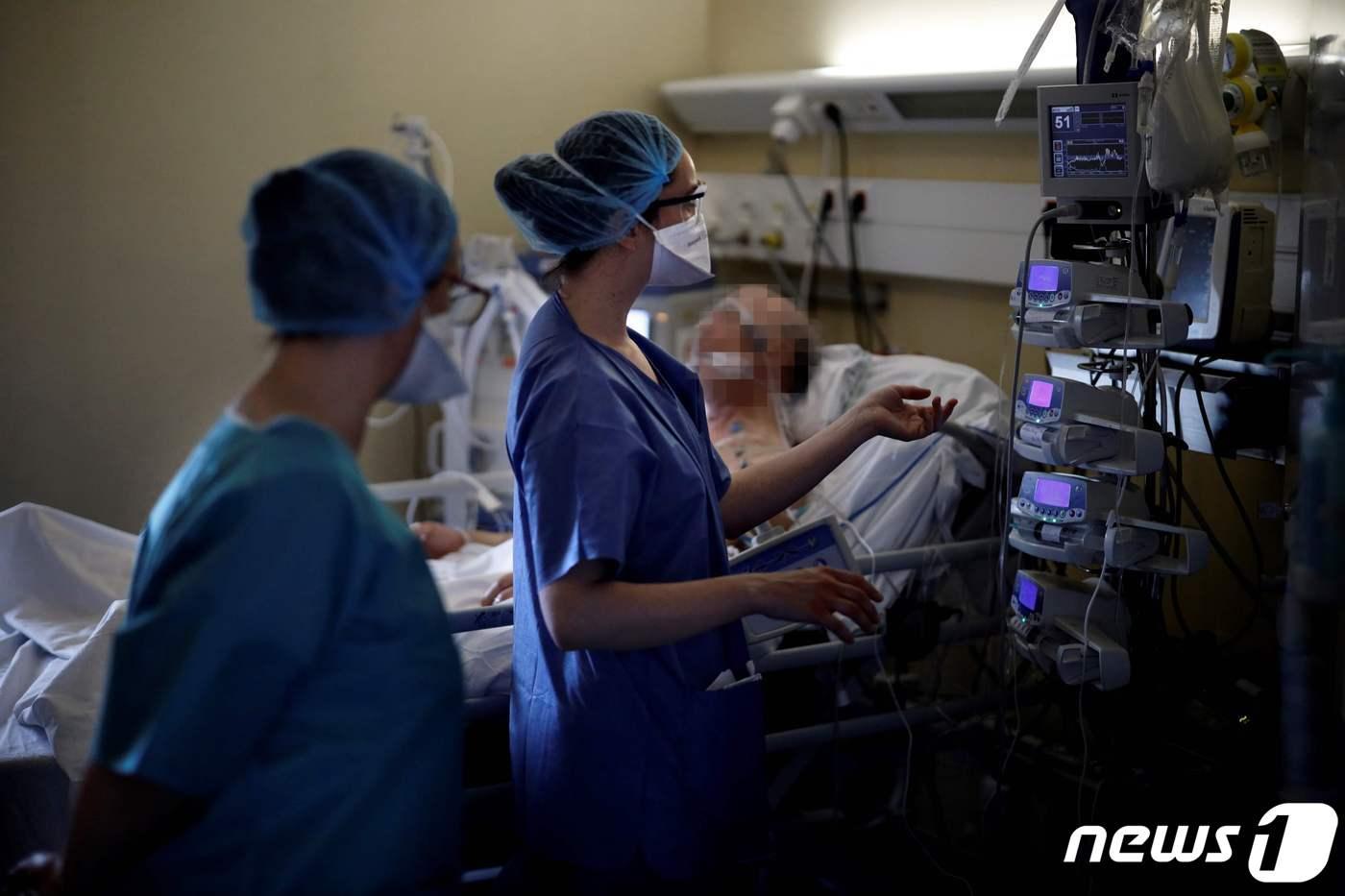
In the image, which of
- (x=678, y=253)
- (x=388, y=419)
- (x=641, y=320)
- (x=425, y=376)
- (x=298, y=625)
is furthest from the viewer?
(x=388, y=419)

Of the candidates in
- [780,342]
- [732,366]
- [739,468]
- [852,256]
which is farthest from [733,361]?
[852,256]

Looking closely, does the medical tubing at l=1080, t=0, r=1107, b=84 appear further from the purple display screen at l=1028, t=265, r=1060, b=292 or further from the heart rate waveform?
the purple display screen at l=1028, t=265, r=1060, b=292

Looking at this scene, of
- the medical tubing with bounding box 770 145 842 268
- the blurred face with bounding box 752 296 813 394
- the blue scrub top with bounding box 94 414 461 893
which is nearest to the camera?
the blue scrub top with bounding box 94 414 461 893

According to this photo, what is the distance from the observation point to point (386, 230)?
1.17 m

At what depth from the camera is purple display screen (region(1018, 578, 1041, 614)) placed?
2.17 m

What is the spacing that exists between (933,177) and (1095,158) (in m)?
1.43

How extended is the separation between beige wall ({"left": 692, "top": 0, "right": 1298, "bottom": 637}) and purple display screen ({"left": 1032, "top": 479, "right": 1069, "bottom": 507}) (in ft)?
1.98

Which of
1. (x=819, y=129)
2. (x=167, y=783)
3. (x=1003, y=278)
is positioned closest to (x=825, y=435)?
(x=167, y=783)

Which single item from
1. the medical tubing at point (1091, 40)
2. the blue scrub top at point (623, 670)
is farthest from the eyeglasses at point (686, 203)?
the medical tubing at point (1091, 40)

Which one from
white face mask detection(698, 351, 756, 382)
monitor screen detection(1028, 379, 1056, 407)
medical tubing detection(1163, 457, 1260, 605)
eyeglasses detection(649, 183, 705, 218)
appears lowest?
medical tubing detection(1163, 457, 1260, 605)

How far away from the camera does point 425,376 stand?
4.02ft

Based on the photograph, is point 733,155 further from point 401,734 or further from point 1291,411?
point 401,734

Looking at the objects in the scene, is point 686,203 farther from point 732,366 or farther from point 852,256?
point 852,256

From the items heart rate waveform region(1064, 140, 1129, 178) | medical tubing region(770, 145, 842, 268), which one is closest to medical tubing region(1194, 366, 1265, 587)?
heart rate waveform region(1064, 140, 1129, 178)
